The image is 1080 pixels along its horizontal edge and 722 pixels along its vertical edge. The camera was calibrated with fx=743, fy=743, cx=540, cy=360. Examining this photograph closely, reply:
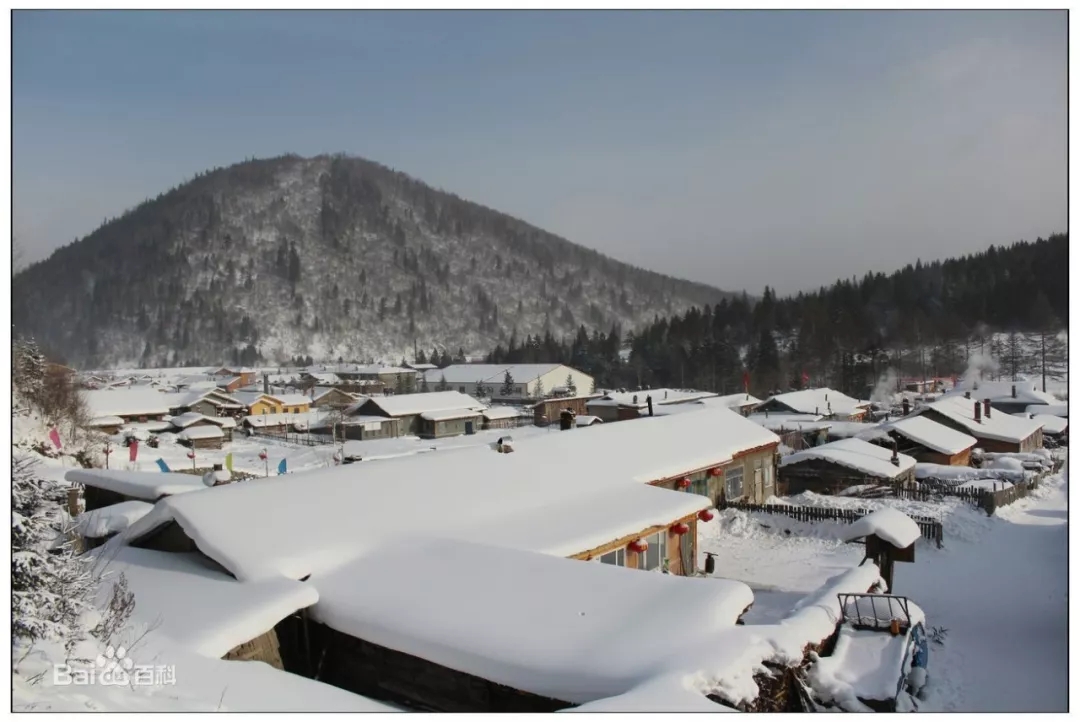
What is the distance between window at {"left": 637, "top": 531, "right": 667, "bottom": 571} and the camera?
13.8 m

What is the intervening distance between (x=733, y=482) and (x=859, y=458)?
279 inches

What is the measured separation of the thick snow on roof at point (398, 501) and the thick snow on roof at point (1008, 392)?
37.8 metres

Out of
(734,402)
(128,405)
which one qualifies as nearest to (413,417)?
(128,405)

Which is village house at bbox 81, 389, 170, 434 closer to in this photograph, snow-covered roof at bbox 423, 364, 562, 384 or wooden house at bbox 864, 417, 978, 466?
snow-covered roof at bbox 423, 364, 562, 384

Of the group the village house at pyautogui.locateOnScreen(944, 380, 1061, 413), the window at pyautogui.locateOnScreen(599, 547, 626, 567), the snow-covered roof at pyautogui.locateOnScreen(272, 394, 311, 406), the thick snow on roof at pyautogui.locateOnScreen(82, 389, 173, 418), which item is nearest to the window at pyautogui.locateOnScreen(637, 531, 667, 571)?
the window at pyautogui.locateOnScreen(599, 547, 626, 567)

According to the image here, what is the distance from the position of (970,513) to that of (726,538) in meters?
8.47

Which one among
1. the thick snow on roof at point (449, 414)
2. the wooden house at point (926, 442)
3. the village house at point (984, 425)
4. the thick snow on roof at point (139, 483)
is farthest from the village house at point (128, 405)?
the village house at point (984, 425)

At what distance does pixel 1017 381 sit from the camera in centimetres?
4650

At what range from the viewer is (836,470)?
2658 cm

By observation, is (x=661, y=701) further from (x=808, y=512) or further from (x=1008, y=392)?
(x=1008, y=392)

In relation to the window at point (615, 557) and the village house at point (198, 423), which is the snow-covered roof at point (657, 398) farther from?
the window at point (615, 557)

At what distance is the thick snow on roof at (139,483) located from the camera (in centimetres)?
1398

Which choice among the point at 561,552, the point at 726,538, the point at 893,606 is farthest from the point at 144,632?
the point at 726,538

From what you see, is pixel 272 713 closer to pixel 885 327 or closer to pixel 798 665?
pixel 798 665
